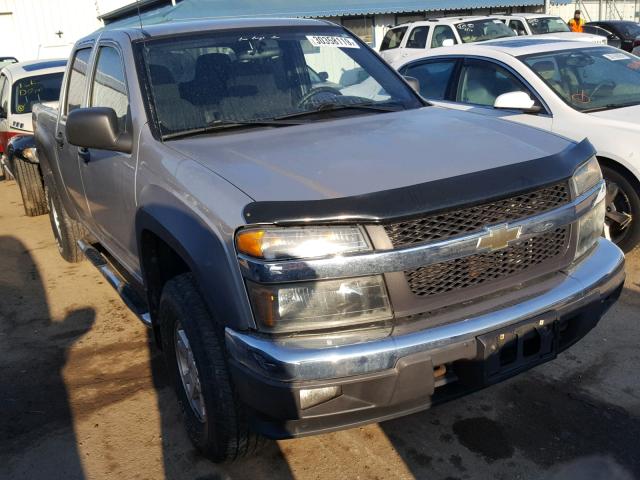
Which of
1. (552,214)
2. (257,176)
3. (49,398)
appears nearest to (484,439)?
(552,214)

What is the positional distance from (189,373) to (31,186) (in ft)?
18.5

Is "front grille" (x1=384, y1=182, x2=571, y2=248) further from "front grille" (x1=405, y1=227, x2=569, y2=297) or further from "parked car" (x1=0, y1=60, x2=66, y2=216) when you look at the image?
"parked car" (x1=0, y1=60, x2=66, y2=216)

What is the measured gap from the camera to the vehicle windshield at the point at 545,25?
47.9ft

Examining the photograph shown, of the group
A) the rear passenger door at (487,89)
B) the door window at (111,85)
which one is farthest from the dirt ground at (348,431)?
the rear passenger door at (487,89)

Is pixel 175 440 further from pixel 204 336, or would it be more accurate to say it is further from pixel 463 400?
pixel 463 400

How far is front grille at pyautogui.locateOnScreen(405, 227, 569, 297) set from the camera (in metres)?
2.44

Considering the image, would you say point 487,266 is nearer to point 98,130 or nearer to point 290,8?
point 98,130

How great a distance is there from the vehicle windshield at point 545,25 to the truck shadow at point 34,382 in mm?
12366

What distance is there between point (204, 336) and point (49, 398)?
5.21 feet

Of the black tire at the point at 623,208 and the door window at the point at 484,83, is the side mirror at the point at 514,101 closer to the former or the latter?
the door window at the point at 484,83

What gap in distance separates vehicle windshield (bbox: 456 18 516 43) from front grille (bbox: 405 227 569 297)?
11.1 metres

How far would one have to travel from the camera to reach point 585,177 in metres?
2.90

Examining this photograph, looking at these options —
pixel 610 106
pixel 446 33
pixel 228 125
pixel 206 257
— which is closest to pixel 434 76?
pixel 610 106

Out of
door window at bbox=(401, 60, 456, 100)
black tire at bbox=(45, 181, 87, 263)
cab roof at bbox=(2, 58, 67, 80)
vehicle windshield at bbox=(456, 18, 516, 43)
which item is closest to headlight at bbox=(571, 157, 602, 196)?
door window at bbox=(401, 60, 456, 100)
